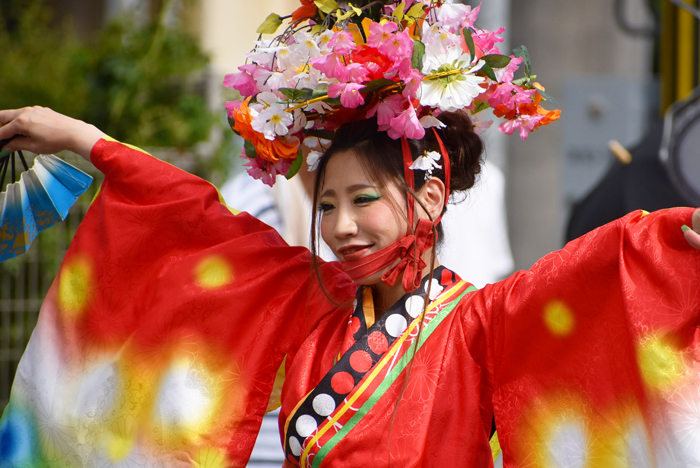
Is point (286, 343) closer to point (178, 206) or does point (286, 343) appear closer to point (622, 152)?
point (178, 206)

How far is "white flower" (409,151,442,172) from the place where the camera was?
1.68 meters

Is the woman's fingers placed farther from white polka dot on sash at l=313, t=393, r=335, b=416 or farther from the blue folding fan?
the blue folding fan

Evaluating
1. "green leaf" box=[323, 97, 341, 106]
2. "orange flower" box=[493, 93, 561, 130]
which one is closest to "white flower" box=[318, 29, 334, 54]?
"green leaf" box=[323, 97, 341, 106]

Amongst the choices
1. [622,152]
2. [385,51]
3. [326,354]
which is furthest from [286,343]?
[622,152]

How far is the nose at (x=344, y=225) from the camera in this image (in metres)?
1.68

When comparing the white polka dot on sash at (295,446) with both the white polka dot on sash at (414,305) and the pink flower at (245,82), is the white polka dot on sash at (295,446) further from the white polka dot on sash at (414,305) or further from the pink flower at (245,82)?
the pink flower at (245,82)

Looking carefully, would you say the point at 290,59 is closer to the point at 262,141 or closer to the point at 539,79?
Answer: the point at 262,141

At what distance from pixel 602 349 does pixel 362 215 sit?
585 millimetres

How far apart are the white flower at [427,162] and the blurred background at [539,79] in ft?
5.77

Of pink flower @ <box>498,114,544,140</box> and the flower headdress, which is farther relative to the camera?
pink flower @ <box>498,114,544,140</box>

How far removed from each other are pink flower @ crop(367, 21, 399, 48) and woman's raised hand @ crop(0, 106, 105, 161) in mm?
795

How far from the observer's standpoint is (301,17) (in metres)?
1.79

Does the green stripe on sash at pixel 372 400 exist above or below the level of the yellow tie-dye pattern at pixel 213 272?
below

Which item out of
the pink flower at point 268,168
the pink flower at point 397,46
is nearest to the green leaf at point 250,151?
the pink flower at point 268,168
